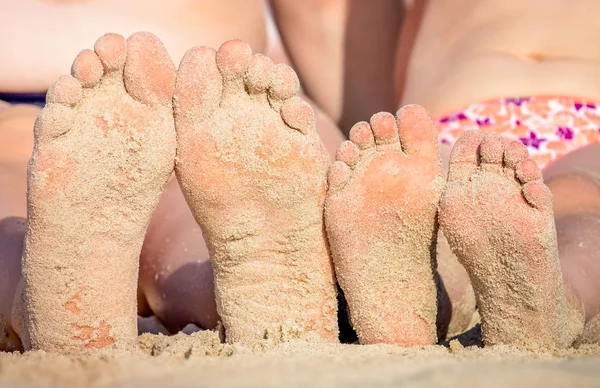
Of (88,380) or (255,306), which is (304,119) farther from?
(88,380)

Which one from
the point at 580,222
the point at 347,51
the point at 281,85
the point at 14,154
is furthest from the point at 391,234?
the point at 347,51

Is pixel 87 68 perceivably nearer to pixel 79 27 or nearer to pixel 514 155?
pixel 514 155

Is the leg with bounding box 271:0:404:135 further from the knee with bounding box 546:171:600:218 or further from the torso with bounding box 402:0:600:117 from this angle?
the knee with bounding box 546:171:600:218

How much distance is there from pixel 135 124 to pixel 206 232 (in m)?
0.15

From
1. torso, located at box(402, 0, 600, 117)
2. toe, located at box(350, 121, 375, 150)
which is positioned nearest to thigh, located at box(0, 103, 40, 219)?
toe, located at box(350, 121, 375, 150)

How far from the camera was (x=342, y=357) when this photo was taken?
693mm

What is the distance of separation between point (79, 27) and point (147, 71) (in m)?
0.70

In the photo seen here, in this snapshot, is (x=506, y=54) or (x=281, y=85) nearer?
(x=281, y=85)

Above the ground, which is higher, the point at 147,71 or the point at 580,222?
the point at 147,71

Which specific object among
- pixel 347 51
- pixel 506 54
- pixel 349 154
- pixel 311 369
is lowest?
pixel 311 369

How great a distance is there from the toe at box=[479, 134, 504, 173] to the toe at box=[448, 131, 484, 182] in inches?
0.5

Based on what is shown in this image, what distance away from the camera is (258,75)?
2.78 ft

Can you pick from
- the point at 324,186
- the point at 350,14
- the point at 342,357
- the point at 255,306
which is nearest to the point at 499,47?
the point at 350,14

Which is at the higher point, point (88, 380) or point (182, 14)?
point (182, 14)
